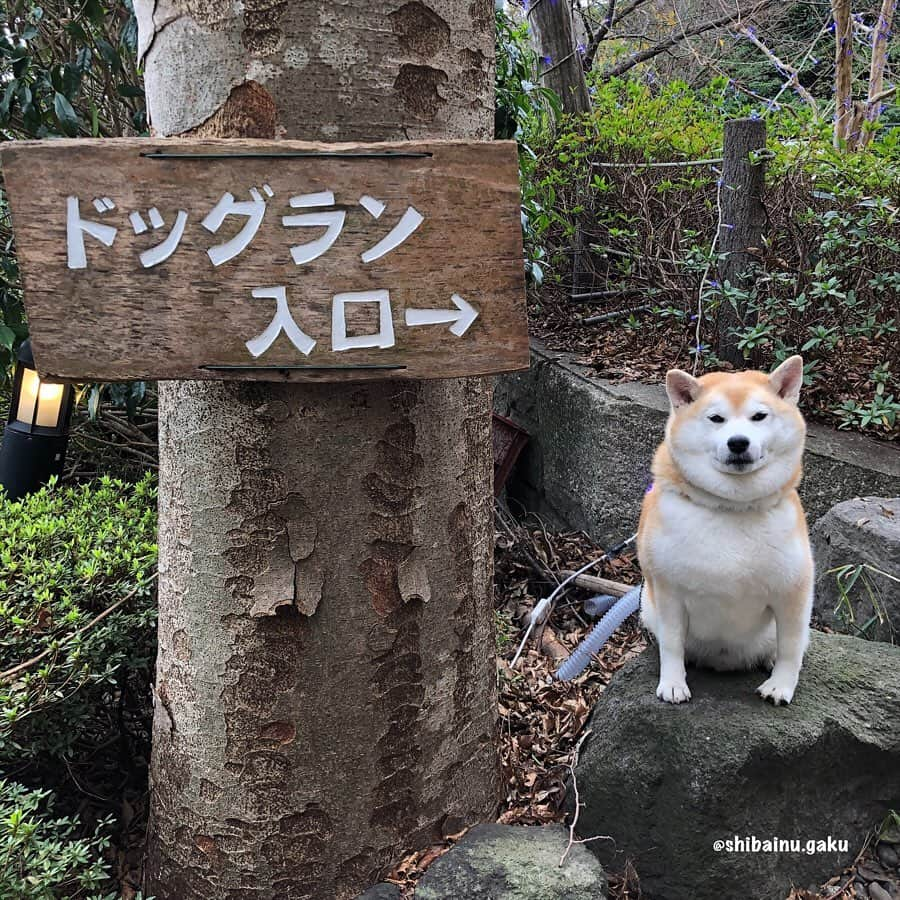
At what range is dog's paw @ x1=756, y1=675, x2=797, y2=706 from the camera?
2127 millimetres

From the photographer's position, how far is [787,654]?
6.93 ft

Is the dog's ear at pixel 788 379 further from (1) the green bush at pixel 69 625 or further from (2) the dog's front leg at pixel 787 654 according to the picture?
(1) the green bush at pixel 69 625

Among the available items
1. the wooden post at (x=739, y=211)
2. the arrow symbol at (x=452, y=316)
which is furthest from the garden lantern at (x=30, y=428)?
the wooden post at (x=739, y=211)

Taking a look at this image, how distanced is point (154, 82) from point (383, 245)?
77 centimetres

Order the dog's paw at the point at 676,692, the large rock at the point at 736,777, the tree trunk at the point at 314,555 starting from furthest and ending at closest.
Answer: the dog's paw at the point at 676,692 < the large rock at the point at 736,777 < the tree trunk at the point at 314,555

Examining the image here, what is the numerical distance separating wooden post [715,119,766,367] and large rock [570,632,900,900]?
2.55m

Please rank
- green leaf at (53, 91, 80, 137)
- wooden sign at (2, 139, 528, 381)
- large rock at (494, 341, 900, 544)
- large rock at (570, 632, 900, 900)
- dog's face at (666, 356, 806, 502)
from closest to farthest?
1. wooden sign at (2, 139, 528, 381)
2. dog's face at (666, 356, 806, 502)
3. large rock at (570, 632, 900, 900)
4. green leaf at (53, 91, 80, 137)
5. large rock at (494, 341, 900, 544)

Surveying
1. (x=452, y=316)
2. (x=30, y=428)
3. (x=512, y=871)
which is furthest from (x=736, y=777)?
(x=30, y=428)

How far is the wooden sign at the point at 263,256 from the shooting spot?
152cm

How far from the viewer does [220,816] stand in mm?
2016

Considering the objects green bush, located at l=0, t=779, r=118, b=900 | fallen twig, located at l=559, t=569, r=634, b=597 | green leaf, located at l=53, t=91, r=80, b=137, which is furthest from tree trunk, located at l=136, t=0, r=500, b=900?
fallen twig, located at l=559, t=569, r=634, b=597

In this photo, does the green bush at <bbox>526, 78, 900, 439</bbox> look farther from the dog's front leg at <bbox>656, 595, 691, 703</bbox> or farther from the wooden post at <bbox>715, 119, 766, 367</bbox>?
the dog's front leg at <bbox>656, 595, 691, 703</bbox>

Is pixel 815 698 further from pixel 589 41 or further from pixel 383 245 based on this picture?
pixel 589 41

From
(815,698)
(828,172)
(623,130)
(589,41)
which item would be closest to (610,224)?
(623,130)
